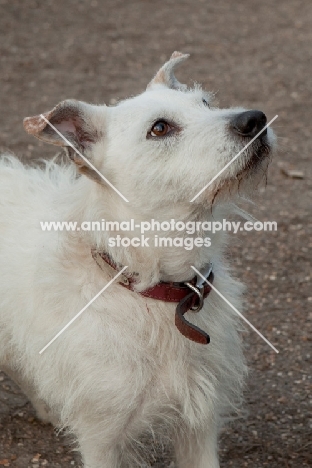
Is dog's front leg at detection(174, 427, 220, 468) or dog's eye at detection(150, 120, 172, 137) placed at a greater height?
dog's eye at detection(150, 120, 172, 137)

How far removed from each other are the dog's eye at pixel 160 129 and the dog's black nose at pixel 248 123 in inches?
9.5

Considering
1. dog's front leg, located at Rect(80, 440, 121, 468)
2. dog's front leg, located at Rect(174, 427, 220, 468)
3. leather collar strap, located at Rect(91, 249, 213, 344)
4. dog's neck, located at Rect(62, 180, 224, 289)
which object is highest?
dog's neck, located at Rect(62, 180, 224, 289)

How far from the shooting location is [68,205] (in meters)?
3.24

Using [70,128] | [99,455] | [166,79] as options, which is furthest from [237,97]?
[99,455]

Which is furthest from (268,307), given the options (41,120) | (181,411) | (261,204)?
(41,120)

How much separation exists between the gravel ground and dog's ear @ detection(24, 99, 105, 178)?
Answer: 41.1 inches

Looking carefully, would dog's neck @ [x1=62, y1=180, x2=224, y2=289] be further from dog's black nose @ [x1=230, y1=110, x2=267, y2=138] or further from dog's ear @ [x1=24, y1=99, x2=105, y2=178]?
dog's black nose @ [x1=230, y1=110, x2=267, y2=138]

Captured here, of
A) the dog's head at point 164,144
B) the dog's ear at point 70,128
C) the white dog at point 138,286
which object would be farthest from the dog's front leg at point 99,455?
the dog's ear at point 70,128

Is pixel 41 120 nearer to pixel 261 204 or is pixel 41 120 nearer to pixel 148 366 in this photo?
pixel 148 366

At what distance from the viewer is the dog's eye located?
300cm

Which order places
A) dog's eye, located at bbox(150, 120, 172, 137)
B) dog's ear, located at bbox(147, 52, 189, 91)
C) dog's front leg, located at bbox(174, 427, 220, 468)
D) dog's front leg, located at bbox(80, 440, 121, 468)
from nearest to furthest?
dog's eye, located at bbox(150, 120, 172, 137)
dog's front leg, located at bbox(80, 440, 121, 468)
dog's front leg, located at bbox(174, 427, 220, 468)
dog's ear, located at bbox(147, 52, 189, 91)

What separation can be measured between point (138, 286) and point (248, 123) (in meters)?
0.71

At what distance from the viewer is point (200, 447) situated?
3.33m

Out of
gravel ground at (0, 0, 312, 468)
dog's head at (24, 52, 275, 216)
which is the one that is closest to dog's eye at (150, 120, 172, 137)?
dog's head at (24, 52, 275, 216)
